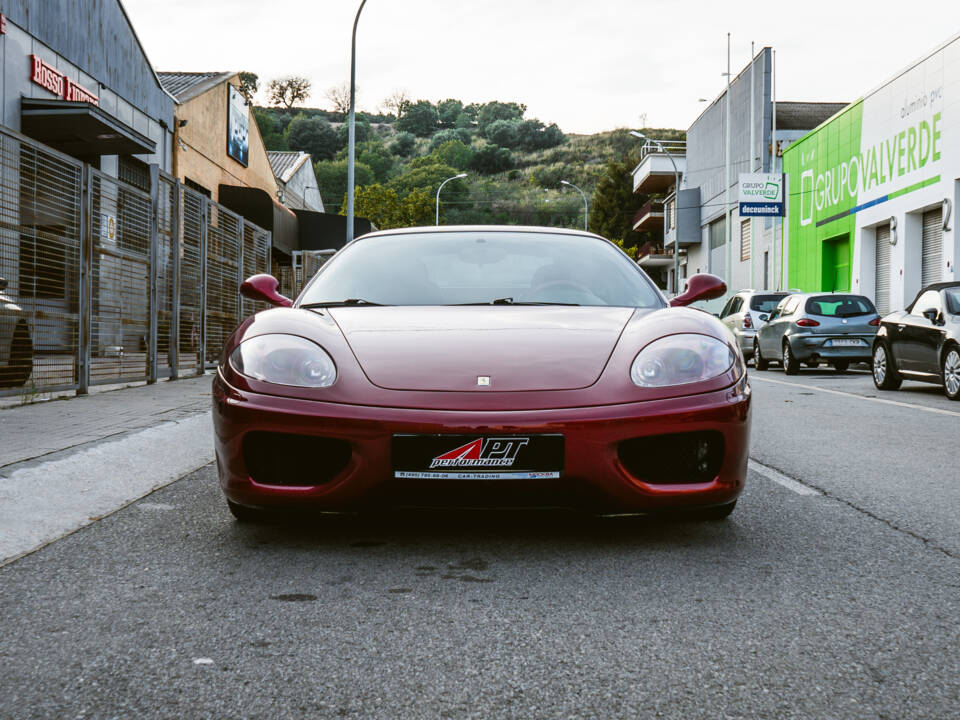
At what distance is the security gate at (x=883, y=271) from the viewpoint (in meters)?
26.3

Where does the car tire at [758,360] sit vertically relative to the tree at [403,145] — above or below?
below

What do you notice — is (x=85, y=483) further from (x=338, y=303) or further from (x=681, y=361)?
(x=681, y=361)

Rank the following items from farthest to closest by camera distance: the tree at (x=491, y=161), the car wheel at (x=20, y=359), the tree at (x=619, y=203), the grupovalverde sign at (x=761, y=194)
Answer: the tree at (x=491, y=161) < the tree at (x=619, y=203) < the grupovalverde sign at (x=761, y=194) < the car wheel at (x=20, y=359)

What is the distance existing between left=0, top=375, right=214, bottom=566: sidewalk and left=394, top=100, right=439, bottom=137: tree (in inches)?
5784

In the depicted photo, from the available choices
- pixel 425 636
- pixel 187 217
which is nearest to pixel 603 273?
pixel 425 636

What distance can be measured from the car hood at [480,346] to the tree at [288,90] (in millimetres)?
146229

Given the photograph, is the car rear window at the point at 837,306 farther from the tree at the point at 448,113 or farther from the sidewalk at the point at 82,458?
the tree at the point at 448,113

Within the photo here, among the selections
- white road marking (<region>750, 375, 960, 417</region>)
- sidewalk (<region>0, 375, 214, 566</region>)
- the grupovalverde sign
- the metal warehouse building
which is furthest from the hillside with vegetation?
sidewalk (<region>0, 375, 214, 566</region>)

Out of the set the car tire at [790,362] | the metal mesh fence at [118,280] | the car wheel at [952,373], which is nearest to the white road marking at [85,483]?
the metal mesh fence at [118,280]

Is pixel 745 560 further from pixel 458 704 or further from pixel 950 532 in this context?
pixel 458 704

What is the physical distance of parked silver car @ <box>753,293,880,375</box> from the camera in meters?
16.2

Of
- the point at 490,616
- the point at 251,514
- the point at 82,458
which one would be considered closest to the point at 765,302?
the point at 82,458

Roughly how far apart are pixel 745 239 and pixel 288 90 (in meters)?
112

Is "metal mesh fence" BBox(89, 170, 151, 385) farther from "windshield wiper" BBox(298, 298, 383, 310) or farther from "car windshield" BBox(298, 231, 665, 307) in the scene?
"windshield wiper" BBox(298, 298, 383, 310)
